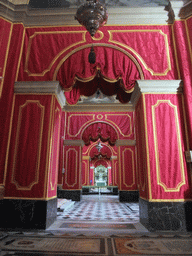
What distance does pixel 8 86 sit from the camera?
13.3 ft

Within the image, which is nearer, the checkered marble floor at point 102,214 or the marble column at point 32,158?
the marble column at point 32,158

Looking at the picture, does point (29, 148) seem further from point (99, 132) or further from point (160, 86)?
point (99, 132)

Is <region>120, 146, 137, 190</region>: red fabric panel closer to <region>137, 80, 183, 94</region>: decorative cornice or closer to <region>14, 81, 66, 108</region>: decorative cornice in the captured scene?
<region>137, 80, 183, 94</region>: decorative cornice

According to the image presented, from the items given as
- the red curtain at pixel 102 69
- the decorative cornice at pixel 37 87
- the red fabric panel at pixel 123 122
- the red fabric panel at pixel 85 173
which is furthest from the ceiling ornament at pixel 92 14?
the red fabric panel at pixel 85 173

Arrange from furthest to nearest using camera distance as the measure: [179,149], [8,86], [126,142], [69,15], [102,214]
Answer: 1. [126,142]
2. [102,214]
3. [69,15]
4. [8,86]
5. [179,149]

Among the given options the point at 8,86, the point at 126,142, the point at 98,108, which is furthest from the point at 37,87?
the point at 126,142

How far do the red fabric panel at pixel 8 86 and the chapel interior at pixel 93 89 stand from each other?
2 centimetres

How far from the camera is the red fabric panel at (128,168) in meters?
8.46

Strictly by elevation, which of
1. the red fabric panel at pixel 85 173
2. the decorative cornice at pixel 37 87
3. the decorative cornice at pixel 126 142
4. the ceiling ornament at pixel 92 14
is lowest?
the red fabric panel at pixel 85 173

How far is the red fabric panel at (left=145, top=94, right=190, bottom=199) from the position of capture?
3584 millimetres

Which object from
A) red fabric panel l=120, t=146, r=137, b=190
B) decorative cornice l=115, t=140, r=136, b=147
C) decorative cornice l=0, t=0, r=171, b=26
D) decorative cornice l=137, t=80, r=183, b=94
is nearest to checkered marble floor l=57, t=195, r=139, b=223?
red fabric panel l=120, t=146, r=137, b=190

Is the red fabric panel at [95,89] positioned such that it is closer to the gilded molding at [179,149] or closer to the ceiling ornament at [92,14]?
the gilded molding at [179,149]

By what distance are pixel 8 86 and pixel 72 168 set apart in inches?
220

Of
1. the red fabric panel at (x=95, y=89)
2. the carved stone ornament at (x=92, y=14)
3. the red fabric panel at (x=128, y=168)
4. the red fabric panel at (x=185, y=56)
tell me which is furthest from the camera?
the red fabric panel at (x=128, y=168)
